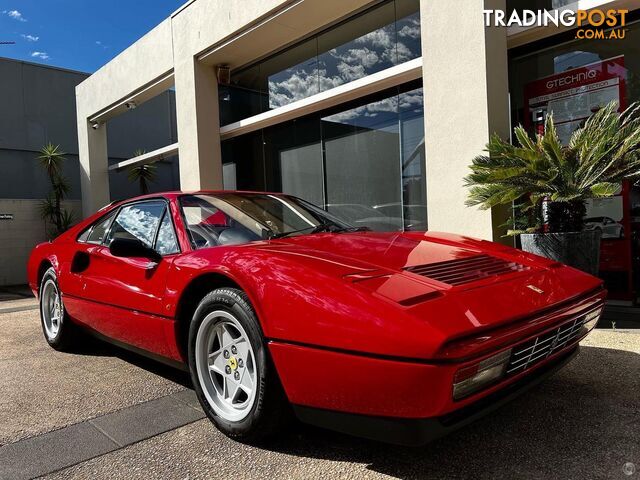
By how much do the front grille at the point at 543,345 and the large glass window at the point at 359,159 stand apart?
4.74 metres

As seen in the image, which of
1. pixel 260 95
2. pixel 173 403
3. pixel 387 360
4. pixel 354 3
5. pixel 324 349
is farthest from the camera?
pixel 260 95

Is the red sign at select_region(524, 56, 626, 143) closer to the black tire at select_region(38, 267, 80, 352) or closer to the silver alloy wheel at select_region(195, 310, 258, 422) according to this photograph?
the silver alloy wheel at select_region(195, 310, 258, 422)

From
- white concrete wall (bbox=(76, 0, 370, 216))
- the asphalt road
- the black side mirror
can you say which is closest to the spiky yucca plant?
the asphalt road

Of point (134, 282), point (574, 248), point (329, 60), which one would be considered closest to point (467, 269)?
point (134, 282)

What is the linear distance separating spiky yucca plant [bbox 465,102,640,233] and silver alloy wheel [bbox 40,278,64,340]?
382cm

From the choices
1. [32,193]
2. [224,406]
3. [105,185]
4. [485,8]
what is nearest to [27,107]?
[32,193]

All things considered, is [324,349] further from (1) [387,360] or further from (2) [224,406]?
(2) [224,406]

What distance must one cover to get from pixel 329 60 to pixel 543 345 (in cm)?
730

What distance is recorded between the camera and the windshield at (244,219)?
2.72 meters

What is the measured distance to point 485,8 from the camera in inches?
192

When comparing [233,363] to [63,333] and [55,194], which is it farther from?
[55,194]

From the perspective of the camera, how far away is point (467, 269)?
2135 mm

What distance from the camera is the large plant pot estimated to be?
4078 mm

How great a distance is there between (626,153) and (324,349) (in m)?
3.66
